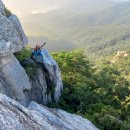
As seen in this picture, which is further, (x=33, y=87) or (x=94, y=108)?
(x=94, y=108)

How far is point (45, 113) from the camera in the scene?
2012cm

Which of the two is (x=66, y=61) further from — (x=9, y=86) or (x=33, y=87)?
(x=9, y=86)

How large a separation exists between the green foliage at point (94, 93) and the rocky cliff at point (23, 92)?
251cm

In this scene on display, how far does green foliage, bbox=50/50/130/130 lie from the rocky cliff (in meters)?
2.51

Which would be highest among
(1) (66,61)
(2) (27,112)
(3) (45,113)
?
(2) (27,112)

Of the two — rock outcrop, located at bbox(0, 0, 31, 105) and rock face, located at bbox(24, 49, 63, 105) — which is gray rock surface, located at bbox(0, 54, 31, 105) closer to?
rock outcrop, located at bbox(0, 0, 31, 105)

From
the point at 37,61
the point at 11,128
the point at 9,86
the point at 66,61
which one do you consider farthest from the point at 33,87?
the point at 11,128

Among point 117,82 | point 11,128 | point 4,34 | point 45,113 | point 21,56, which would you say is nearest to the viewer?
point 11,128

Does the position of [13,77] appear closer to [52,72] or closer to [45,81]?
[45,81]

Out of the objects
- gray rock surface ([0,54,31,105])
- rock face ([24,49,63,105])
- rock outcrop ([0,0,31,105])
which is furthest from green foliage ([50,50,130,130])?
rock outcrop ([0,0,31,105])

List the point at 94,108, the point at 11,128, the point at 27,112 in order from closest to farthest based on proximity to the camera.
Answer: the point at 11,128 → the point at 27,112 → the point at 94,108

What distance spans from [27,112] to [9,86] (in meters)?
11.5

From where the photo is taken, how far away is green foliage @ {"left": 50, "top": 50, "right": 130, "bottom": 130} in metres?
37.5

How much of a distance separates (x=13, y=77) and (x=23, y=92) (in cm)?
200
